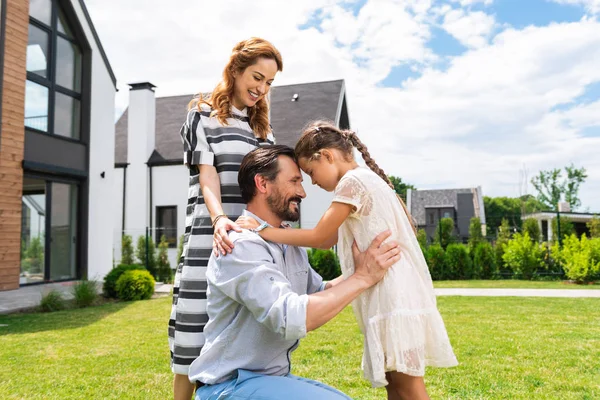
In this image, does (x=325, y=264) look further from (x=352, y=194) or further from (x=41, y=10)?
(x=352, y=194)

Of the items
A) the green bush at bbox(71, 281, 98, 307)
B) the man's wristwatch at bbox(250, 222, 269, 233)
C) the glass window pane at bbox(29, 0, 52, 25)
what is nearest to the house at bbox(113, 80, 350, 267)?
the glass window pane at bbox(29, 0, 52, 25)

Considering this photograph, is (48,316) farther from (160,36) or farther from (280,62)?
(280,62)

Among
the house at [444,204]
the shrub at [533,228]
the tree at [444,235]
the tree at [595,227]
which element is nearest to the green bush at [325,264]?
the tree at [444,235]

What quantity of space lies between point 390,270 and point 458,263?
46.5 ft

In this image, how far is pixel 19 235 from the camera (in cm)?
1162

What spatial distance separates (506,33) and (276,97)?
37.8 ft

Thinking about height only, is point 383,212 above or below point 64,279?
above

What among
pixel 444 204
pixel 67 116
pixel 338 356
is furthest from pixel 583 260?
pixel 444 204

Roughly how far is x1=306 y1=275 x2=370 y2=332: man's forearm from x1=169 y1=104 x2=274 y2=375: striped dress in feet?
2.51

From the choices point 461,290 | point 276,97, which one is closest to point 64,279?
point 461,290

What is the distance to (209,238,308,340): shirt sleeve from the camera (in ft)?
5.98

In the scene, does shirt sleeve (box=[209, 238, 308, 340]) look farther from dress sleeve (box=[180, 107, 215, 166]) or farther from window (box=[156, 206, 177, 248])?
window (box=[156, 206, 177, 248])

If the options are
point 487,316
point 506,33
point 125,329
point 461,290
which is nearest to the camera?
point 125,329

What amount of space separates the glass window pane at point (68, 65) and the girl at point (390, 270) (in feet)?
43.5
